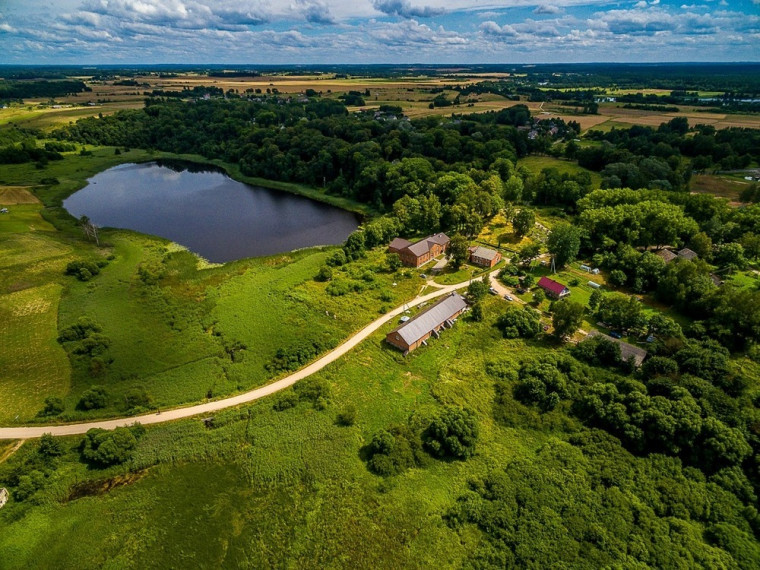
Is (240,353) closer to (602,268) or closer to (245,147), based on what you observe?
(602,268)

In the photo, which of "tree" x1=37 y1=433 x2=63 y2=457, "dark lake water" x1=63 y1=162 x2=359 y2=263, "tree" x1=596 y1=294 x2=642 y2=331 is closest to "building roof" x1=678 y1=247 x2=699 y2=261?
"tree" x1=596 y1=294 x2=642 y2=331

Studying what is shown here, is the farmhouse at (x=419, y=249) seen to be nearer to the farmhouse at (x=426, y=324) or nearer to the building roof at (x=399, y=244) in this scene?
the building roof at (x=399, y=244)

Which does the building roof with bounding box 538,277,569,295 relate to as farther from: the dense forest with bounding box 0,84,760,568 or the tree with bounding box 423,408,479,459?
the tree with bounding box 423,408,479,459

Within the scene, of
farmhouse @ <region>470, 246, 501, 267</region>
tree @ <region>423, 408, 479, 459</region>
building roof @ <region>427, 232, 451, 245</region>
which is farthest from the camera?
building roof @ <region>427, 232, 451, 245</region>

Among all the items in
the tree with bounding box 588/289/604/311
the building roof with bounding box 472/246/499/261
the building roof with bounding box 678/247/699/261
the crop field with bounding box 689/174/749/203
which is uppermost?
the crop field with bounding box 689/174/749/203

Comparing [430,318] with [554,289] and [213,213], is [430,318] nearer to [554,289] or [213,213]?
[554,289]

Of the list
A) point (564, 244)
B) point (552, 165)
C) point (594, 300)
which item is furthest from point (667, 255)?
point (552, 165)
